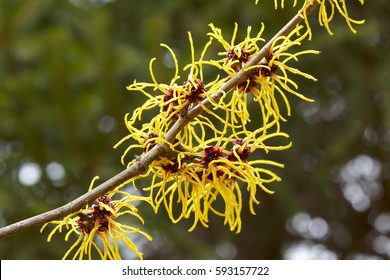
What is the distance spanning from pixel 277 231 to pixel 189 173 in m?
2.84

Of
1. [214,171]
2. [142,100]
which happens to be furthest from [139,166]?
[142,100]

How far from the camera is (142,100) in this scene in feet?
9.41

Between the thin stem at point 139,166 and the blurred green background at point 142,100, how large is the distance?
1485 mm

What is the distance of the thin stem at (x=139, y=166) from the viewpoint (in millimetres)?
1028

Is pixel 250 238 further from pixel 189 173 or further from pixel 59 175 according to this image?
pixel 189 173

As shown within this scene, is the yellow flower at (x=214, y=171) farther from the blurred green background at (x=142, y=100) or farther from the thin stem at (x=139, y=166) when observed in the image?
the blurred green background at (x=142, y=100)

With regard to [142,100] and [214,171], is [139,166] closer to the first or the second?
[214,171]

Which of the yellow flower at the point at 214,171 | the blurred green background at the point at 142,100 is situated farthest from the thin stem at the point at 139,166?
the blurred green background at the point at 142,100

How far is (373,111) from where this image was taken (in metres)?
3.36

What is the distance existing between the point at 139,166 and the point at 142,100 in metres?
1.84

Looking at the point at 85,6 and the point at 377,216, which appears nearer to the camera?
the point at 85,6

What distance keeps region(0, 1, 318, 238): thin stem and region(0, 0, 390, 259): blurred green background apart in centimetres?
149

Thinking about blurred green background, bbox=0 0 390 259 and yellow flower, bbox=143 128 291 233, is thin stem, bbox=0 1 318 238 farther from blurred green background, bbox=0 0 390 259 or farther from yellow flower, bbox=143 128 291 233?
blurred green background, bbox=0 0 390 259
